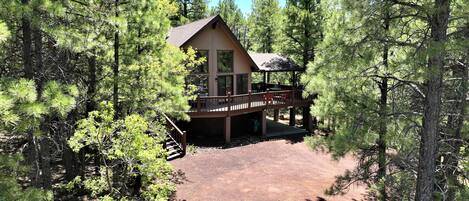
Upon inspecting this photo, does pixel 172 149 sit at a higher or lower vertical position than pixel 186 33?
lower

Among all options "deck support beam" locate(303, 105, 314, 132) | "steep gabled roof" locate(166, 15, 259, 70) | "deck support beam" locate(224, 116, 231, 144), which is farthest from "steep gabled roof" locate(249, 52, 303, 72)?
"deck support beam" locate(224, 116, 231, 144)

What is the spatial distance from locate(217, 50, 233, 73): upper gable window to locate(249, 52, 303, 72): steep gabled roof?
2682 millimetres

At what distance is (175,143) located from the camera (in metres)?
16.9

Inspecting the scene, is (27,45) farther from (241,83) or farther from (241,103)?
(241,83)

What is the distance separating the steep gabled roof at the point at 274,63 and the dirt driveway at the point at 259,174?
6.94 m

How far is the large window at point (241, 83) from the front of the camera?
2269cm

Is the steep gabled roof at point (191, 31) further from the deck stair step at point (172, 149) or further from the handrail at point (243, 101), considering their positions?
the deck stair step at point (172, 149)

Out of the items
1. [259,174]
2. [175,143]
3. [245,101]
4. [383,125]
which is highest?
[383,125]

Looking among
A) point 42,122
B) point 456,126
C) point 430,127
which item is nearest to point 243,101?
point 456,126

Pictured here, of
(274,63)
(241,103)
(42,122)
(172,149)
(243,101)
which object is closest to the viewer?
(42,122)

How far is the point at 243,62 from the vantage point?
22.6 m

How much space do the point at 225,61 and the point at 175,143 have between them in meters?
→ 7.23

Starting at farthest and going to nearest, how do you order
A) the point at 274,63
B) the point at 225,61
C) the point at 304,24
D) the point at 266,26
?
the point at 266,26
the point at 274,63
the point at 304,24
the point at 225,61

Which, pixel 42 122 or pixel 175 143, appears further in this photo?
pixel 175 143
